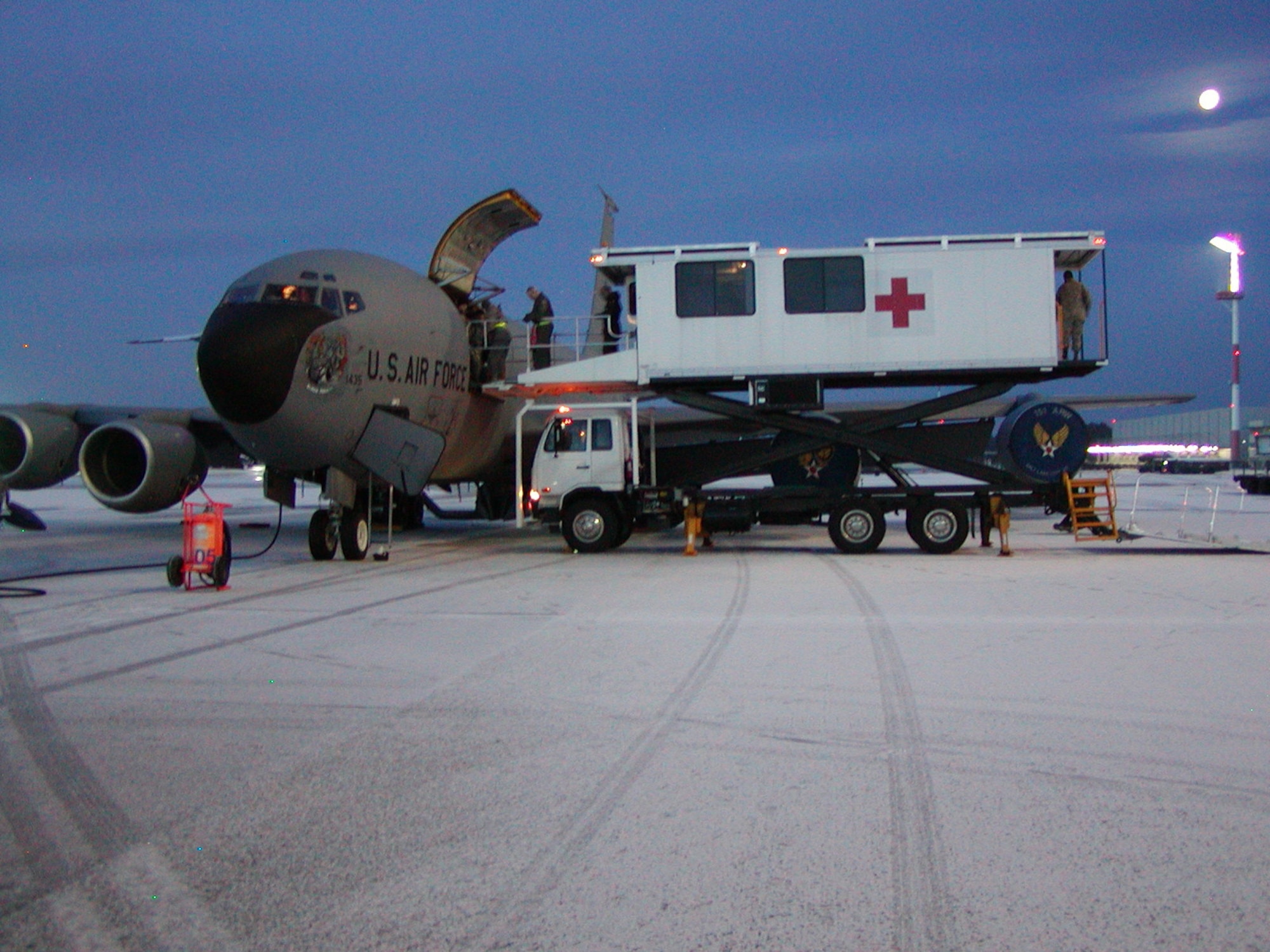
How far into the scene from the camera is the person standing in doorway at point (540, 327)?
723 inches

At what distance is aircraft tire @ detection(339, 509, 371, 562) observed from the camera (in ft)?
50.9

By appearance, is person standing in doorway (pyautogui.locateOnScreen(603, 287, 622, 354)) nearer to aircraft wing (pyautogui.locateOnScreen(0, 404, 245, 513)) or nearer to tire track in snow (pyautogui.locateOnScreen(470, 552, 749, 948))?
aircraft wing (pyautogui.locateOnScreen(0, 404, 245, 513))

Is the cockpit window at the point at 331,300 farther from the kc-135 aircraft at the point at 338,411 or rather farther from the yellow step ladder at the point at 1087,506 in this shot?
the yellow step ladder at the point at 1087,506

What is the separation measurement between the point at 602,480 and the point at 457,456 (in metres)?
3.25

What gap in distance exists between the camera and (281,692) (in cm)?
663

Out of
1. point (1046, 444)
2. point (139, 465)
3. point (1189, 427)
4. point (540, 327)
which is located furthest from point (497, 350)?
point (1189, 427)

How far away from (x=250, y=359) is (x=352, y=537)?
317 cm

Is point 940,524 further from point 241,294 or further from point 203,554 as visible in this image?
point 241,294

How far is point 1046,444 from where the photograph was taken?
1589 cm

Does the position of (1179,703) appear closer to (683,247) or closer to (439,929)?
(439,929)

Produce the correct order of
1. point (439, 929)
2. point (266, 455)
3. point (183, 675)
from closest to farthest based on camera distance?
point (439, 929) → point (183, 675) → point (266, 455)

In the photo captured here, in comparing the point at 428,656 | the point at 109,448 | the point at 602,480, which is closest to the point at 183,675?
the point at 428,656

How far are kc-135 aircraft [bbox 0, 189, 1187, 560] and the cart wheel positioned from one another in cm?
268

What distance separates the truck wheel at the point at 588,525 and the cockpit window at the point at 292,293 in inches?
193
